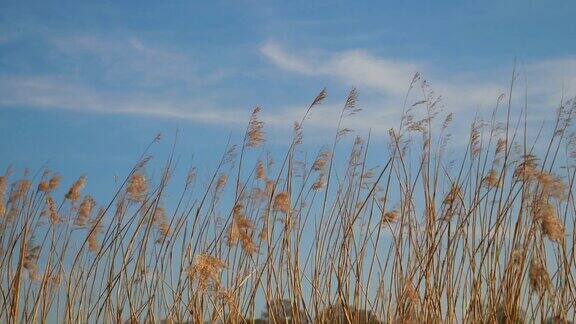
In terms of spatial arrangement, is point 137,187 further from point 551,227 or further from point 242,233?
point 551,227

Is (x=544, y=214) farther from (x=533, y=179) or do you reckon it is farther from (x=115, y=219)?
(x=115, y=219)

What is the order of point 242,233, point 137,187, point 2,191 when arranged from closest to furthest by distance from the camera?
point 242,233, point 137,187, point 2,191


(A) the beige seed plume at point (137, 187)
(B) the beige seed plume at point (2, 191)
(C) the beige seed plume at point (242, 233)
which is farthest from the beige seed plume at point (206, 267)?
(B) the beige seed plume at point (2, 191)

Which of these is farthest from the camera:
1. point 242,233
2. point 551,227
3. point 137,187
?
point 137,187

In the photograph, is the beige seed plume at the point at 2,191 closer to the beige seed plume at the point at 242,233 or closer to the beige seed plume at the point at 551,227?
the beige seed plume at the point at 242,233

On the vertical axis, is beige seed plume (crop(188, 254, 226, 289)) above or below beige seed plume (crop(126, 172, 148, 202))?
below

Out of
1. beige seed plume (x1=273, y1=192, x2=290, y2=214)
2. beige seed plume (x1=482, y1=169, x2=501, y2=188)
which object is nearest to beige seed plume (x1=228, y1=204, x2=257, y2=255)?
beige seed plume (x1=273, y1=192, x2=290, y2=214)

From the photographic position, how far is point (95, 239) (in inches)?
159

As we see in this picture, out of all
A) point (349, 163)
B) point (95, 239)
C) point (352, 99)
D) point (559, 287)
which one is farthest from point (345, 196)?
point (95, 239)

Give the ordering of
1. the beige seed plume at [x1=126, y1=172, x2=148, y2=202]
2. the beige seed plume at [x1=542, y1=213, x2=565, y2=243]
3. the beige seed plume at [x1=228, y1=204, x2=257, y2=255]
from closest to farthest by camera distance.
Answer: the beige seed plume at [x1=542, y1=213, x2=565, y2=243]
the beige seed plume at [x1=228, y1=204, x2=257, y2=255]
the beige seed plume at [x1=126, y1=172, x2=148, y2=202]

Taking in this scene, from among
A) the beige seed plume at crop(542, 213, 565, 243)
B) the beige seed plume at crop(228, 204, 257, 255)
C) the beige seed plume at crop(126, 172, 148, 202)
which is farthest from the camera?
the beige seed plume at crop(126, 172, 148, 202)

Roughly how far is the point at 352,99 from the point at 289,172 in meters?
→ 0.51

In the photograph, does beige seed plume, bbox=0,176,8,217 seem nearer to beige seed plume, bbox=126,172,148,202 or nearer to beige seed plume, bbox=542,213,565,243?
beige seed plume, bbox=126,172,148,202

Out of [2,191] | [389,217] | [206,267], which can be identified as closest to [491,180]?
[389,217]
